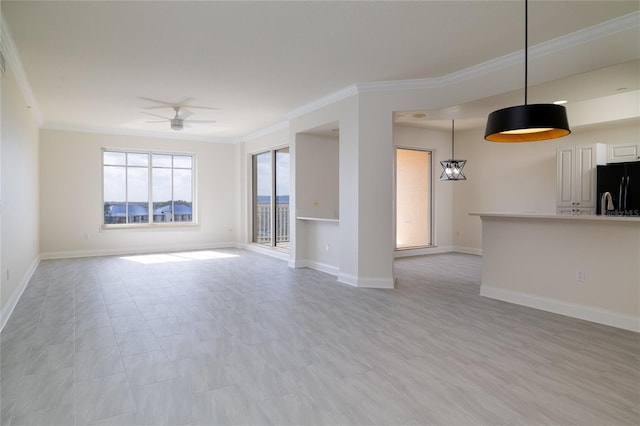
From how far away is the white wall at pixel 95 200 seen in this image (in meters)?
7.58

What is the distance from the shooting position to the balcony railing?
831cm

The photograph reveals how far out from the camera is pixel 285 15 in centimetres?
320

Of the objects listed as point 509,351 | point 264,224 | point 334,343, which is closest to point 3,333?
point 334,343

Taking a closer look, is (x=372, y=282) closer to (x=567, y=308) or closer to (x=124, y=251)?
(x=567, y=308)

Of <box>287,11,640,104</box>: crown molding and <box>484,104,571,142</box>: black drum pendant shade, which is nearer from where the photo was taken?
<box>484,104,571,142</box>: black drum pendant shade

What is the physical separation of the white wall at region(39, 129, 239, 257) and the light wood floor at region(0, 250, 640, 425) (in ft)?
10.9

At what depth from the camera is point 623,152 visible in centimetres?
571

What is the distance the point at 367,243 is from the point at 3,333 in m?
4.13

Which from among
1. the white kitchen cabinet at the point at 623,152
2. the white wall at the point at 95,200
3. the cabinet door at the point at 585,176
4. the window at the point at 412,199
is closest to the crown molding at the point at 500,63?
the cabinet door at the point at 585,176

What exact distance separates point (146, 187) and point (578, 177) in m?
9.02

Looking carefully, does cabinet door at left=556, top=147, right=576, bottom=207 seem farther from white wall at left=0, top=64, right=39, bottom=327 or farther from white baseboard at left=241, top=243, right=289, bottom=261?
white wall at left=0, top=64, right=39, bottom=327

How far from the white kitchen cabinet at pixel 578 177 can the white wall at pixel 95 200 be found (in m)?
7.56

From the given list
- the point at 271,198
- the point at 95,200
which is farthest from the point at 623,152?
the point at 95,200

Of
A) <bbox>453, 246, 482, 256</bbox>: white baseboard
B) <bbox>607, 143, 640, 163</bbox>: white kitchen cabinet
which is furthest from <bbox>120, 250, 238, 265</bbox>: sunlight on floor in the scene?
<bbox>607, 143, 640, 163</bbox>: white kitchen cabinet
